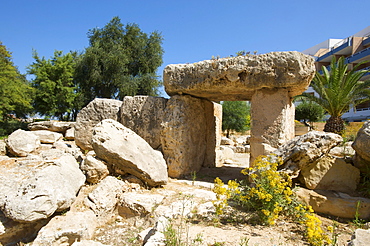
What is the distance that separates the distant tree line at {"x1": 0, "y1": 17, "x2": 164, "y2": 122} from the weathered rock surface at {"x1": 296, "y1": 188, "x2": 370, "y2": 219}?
14.8m

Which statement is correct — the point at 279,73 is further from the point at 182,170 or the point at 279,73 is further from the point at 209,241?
the point at 209,241

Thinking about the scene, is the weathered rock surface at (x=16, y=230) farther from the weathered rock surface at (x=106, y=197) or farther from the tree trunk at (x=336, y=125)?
the tree trunk at (x=336, y=125)

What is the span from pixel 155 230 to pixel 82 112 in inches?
173

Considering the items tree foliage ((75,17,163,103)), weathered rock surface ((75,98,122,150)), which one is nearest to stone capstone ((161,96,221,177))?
weathered rock surface ((75,98,122,150))

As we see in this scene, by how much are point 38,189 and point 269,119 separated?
4068mm

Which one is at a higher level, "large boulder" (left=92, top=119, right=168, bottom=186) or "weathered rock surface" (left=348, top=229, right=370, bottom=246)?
"large boulder" (left=92, top=119, right=168, bottom=186)

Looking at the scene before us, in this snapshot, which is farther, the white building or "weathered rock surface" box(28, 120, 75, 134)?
the white building

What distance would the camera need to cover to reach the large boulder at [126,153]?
429 centimetres

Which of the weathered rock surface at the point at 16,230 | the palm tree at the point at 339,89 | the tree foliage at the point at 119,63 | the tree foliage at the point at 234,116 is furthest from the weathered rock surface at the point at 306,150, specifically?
the tree foliage at the point at 234,116

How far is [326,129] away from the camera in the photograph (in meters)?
11.3

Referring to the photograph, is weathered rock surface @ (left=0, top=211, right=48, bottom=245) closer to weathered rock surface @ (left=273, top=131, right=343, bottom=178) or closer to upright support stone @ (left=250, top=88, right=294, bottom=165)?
weathered rock surface @ (left=273, top=131, right=343, bottom=178)

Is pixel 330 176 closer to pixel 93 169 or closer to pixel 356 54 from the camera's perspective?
pixel 93 169

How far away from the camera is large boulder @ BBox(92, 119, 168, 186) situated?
4289mm

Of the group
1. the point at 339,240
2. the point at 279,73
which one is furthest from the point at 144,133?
the point at 339,240
